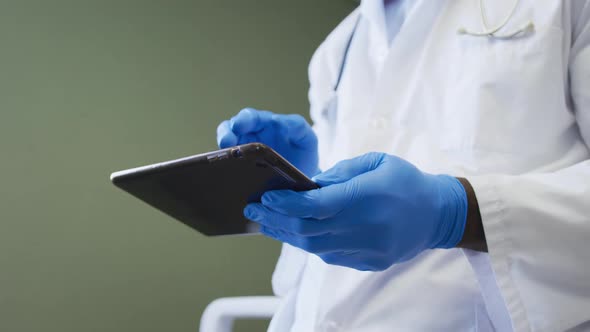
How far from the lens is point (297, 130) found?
75cm

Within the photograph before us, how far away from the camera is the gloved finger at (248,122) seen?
27.1 inches

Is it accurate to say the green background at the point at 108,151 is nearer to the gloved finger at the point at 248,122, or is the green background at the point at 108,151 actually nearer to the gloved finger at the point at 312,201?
the gloved finger at the point at 248,122

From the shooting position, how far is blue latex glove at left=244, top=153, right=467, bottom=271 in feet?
1.49

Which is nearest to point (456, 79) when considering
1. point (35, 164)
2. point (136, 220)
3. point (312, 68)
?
point (312, 68)

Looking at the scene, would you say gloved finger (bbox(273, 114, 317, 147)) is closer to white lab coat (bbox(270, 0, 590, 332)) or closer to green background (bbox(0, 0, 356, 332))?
white lab coat (bbox(270, 0, 590, 332))

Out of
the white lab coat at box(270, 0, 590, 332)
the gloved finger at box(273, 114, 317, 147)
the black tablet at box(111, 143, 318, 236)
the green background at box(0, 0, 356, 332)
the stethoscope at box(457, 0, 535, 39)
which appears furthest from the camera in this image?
the green background at box(0, 0, 356, 332)

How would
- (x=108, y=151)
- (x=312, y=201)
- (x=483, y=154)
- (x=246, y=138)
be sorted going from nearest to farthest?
(x=312, y=201) < (x=483, y=154) < (x=246, y=138) < (x=108, y=151)

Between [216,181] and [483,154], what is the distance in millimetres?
381

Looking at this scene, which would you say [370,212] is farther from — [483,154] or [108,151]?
[108,151]

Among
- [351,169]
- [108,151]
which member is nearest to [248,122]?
[351,169]

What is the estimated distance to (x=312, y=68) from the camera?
1035 mm

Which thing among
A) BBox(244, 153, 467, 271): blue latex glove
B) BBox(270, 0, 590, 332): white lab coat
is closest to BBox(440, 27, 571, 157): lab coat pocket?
BBox(270, 0, 590, 332): white lab coat

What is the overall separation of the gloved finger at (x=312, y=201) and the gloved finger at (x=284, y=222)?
1cm

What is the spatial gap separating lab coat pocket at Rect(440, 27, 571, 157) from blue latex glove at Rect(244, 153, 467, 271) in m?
0.13
